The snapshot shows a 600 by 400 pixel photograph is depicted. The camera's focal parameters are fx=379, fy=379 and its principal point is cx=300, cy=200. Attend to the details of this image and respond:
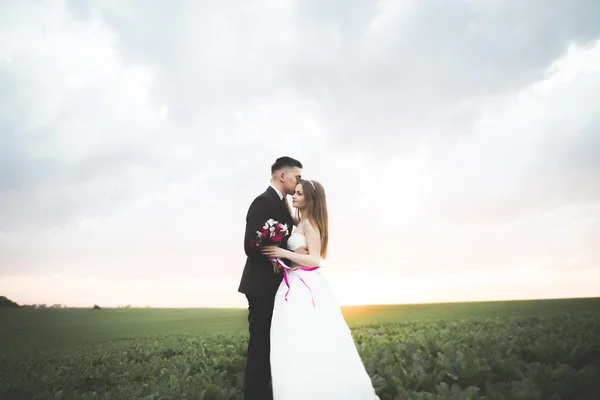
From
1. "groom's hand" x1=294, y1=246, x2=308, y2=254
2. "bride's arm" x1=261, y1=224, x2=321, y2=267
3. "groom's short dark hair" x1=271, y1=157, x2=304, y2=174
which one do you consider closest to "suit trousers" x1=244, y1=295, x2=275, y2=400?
"bride's arm" x1=261, y1=224, x2=321, y2=267

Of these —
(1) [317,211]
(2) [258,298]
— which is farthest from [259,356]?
(1) [317,211]

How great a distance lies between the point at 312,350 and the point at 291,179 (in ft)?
8.53

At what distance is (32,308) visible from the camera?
146ft

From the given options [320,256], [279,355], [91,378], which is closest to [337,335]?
[279,355]

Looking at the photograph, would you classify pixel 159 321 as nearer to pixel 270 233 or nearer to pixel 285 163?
pixel 285 163

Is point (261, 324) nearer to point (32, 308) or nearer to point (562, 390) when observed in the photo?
point (562, 390)

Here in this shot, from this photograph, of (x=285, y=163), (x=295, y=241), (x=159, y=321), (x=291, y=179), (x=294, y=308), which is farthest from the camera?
(x=159, y=321)

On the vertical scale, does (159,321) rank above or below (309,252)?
below

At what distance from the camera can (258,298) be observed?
217 inches

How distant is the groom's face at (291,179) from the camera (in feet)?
20.1

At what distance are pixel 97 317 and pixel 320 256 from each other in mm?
46948

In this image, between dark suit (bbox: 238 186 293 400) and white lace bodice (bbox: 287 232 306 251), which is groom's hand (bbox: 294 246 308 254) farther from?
dark suit (bbox: 238 186 293 400)

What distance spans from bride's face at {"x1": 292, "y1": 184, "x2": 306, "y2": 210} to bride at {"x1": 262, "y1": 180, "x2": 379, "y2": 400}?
A: 31 cm

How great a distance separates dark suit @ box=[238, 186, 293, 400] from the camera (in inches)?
214
